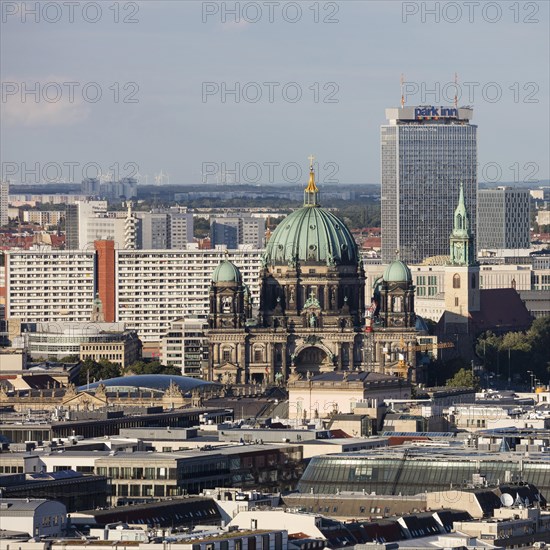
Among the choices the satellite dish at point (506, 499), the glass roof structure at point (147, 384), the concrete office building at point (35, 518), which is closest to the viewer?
the concrete office building at point (35, 518)

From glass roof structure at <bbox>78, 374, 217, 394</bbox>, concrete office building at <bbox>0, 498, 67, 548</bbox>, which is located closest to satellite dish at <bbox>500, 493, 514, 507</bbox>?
concrete office building at <bbox>0, 498, 67, 548</bbox>

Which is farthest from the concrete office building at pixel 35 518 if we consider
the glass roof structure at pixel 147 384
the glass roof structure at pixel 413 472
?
the glass roof structure at pixel 147 384

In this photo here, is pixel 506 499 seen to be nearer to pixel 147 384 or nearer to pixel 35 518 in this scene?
pixel 35 518

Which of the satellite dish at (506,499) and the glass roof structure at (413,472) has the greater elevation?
the glass roof structure at (413,472)

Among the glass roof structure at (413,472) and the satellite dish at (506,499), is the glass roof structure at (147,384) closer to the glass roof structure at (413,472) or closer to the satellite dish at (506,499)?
the glass roof structure at (413,472)

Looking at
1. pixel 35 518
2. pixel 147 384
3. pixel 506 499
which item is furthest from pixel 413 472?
pixel 147 384

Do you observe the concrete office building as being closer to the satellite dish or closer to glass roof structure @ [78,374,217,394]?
the satellite dish

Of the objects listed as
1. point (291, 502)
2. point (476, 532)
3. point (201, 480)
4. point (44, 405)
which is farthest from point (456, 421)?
point (476, 532)

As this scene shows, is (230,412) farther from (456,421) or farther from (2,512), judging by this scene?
(2,512)
